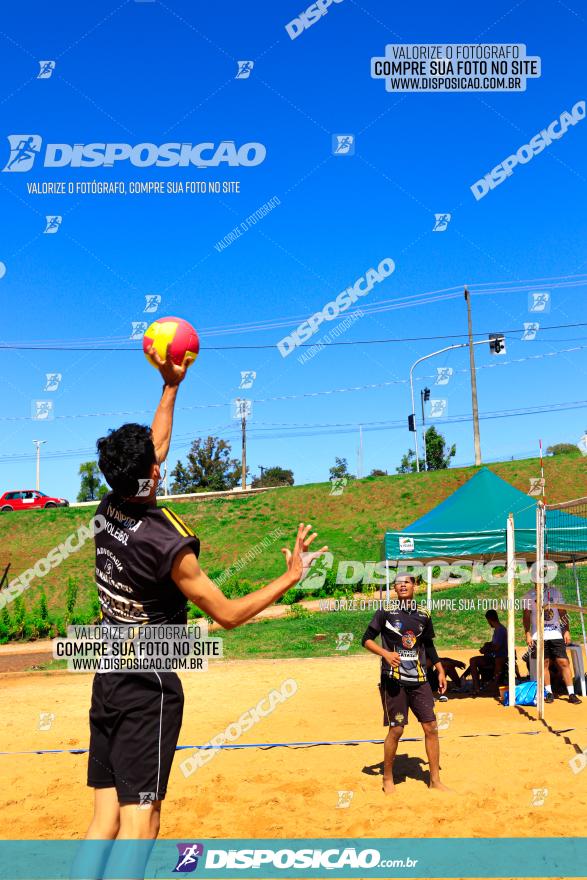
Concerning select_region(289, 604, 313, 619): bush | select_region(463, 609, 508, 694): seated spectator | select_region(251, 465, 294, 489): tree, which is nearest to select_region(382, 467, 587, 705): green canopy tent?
select_region(463, 609, 508, 694): seated spectator

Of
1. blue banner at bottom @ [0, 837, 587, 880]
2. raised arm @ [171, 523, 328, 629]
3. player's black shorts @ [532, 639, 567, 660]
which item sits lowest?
blue banner at bottom @ [0, 837, 587, 880]

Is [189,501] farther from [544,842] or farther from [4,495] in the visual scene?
[544,842]

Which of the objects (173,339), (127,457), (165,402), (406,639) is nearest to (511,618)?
(406,639)

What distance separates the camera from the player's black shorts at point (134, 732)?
3359 millimetres

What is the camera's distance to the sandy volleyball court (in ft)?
19.9

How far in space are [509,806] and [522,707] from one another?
5307 millimetres

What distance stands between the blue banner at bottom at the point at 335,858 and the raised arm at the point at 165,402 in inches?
107

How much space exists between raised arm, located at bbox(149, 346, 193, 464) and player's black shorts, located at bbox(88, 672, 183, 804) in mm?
1018

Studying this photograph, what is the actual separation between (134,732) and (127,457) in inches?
47.1

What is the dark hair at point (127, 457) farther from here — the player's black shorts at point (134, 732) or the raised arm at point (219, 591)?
the player's black shorts at point (134, 732)

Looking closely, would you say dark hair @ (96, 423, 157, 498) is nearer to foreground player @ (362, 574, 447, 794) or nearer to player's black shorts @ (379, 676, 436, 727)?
foreground player @ (362, 574, 447, 794)

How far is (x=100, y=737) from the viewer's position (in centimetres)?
351

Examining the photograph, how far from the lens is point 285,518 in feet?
141

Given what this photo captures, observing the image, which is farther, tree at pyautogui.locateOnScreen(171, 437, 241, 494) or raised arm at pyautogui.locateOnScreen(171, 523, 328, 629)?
tree at pyautogui.locateOnScreen(171, 437, 241, 494)
